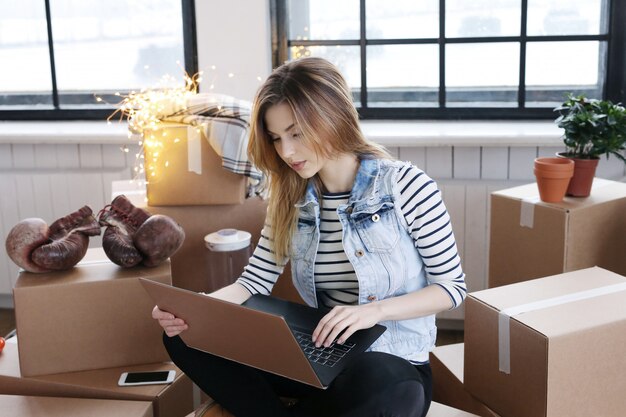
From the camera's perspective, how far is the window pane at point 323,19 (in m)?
2.86

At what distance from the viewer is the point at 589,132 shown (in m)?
2.08

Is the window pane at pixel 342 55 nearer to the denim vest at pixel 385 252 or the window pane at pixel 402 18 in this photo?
the window pane at pixel 402 18

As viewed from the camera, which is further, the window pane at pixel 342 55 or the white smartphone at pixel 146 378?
the window pane at pixel 342 55

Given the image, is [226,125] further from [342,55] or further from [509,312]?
[509,312]

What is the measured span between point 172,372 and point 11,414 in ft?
1.23

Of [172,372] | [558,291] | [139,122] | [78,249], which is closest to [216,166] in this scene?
[139,122]

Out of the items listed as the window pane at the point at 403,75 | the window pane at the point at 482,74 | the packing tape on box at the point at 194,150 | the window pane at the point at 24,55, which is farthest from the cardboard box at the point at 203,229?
the window pane at the point at 24,55

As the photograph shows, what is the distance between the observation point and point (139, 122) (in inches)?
87.4

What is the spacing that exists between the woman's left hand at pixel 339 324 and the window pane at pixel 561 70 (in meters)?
1.72

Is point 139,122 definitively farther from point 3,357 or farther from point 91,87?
point 91,87

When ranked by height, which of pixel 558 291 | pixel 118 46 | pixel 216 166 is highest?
pixel 118 46

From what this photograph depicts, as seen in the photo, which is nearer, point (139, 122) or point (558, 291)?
point (558, 291)

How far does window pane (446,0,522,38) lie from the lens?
9.05 ft

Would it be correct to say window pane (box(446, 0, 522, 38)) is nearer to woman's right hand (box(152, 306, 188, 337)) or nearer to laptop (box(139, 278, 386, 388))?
laptop (box(139, 278, 386, 388))
